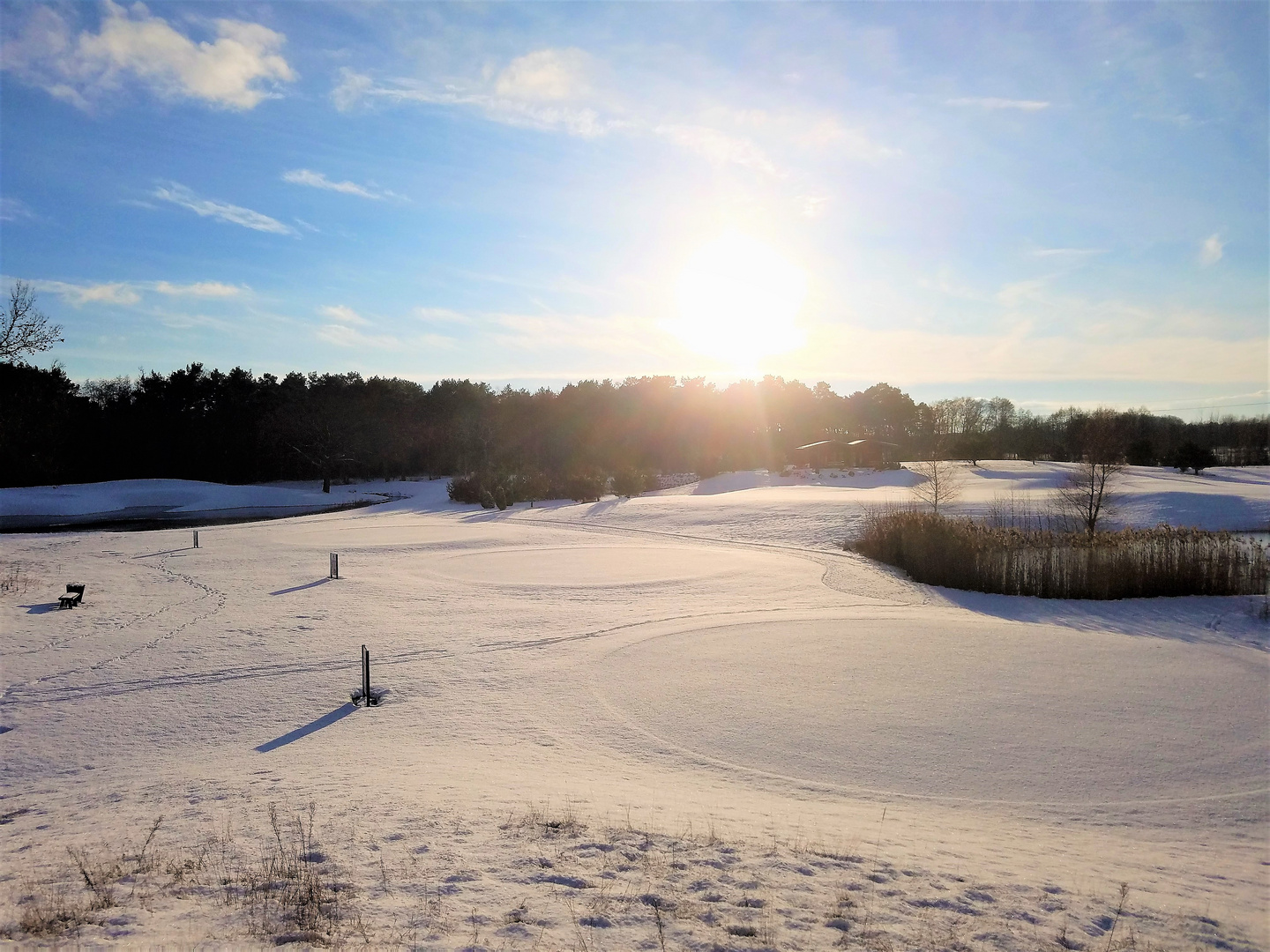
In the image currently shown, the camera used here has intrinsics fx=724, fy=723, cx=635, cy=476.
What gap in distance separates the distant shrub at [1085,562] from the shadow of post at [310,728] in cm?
1327

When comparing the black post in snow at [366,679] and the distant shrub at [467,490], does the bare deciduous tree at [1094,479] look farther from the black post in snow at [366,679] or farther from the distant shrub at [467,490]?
the distant shrub at [467,490]

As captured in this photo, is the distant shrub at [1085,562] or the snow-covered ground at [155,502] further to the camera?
the snow-covered ground at [155,502]

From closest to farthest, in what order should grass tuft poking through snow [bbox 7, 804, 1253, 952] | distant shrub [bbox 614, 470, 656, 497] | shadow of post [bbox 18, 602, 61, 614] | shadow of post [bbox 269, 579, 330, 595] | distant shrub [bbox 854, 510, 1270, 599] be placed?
grass tuft poking through snow [bbox 7, 804, 1253, 952] < shadow of post [bbox 18, 602, 61, 614] < shadow of post [bbox 269, 579, 330, 595] < distant shrub [bbox 854, 510, 1270, 599] < distant shrub [bbox 614, 470, 656, 497]

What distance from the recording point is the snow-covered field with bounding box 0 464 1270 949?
3830 millimetres

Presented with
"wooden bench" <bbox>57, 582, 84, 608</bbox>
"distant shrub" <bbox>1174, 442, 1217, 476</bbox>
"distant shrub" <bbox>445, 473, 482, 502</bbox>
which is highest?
"distant shrub" <bbox>1174, 442, 1217, 476</bbox>

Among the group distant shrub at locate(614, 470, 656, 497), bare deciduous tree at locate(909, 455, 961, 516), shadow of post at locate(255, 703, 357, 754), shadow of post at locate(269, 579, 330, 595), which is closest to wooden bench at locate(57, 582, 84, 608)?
shadow of post at locate(269, 579, 330, 595)

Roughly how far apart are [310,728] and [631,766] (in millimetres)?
3259

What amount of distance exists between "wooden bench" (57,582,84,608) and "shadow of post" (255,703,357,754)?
7142mm

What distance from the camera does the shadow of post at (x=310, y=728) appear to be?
6.68 m

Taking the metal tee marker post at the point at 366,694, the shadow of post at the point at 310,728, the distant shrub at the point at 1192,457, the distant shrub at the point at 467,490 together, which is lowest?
the shadow of post at the point at 310,728

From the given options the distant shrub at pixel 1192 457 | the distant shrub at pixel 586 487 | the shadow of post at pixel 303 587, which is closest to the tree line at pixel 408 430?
the distant shrub at pixel 1192 457

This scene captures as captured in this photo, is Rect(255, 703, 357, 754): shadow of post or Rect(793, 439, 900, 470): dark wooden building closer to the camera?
Rect(255, 703, 357, 754): shadow of post

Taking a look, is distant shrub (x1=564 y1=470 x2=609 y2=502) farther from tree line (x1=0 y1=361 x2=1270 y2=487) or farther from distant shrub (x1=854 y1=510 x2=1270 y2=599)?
distant shrub (x1=854 y1=510 x2=1270 y2=599)

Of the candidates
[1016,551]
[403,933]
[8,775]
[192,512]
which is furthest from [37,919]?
[192,512]
